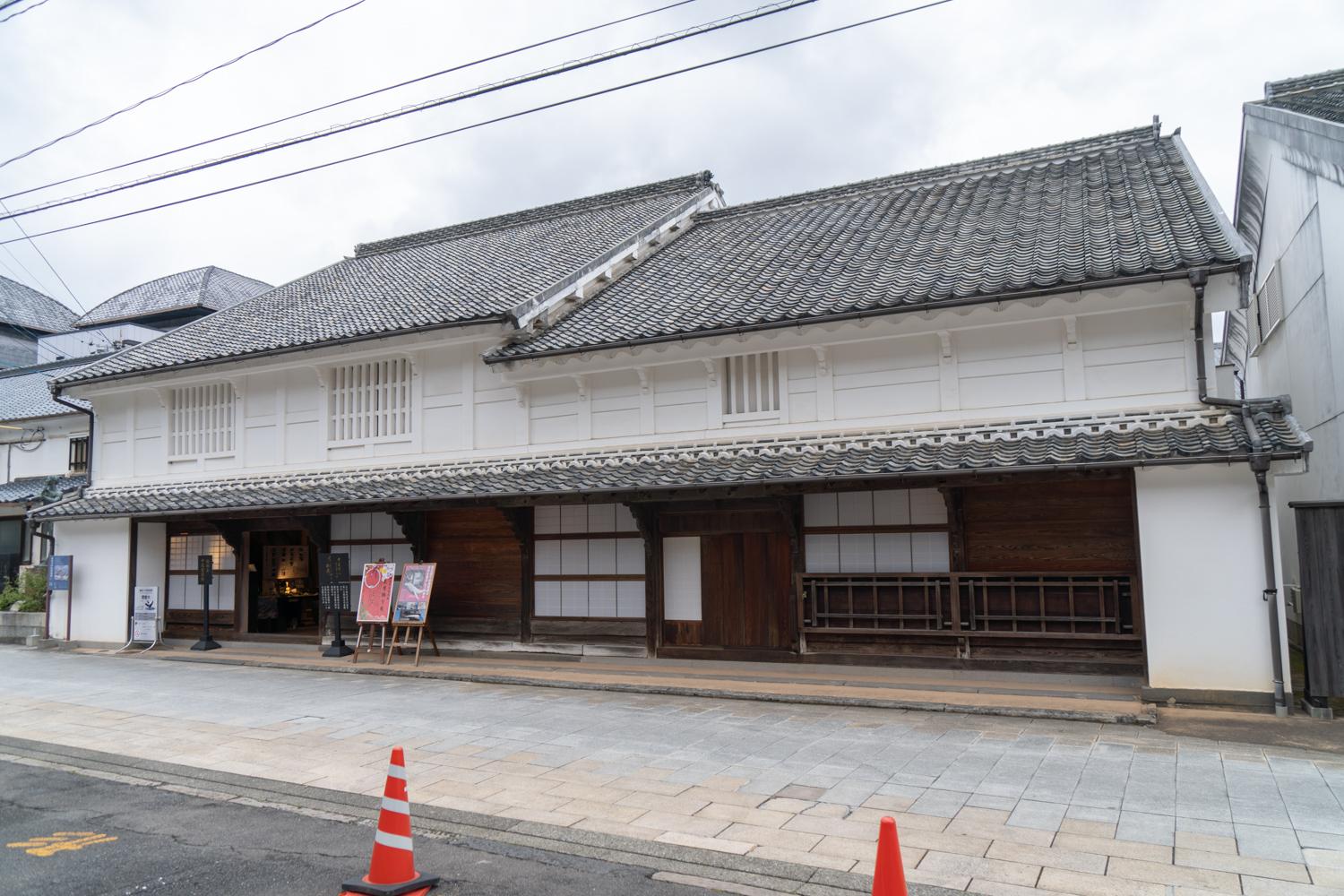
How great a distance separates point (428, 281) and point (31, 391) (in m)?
15.5

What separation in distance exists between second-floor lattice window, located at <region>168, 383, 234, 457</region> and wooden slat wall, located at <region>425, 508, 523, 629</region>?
5557 mm

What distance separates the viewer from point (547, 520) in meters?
14.6

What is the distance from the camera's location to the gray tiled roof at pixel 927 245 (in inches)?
444

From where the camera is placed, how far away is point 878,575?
11961 millimetres

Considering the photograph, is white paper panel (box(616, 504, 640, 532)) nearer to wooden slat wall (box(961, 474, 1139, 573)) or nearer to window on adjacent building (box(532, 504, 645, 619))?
window on adjacent building (box(532, 504, 645, 619))

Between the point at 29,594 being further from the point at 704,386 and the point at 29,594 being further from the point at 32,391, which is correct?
the point at 704,386

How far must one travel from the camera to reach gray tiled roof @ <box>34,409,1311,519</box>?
973 cm

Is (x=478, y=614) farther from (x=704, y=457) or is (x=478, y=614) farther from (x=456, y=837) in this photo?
(x=456, y=837)

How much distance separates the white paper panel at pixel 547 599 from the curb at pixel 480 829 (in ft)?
21.9

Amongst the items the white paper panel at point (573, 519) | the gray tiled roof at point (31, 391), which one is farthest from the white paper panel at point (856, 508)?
the gray tiled roof at point (31, 391)

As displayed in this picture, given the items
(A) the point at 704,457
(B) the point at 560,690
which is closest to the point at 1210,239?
(A) the point at 704,457

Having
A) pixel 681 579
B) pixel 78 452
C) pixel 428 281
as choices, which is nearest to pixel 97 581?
pixel 78 452

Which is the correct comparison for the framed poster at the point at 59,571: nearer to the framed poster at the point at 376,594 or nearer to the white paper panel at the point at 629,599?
the framed poster at the point at 376,594

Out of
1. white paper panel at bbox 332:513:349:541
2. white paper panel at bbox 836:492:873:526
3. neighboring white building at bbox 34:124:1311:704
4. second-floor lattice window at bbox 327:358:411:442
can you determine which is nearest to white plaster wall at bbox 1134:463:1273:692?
neighboring white building at bbox 34:124:1311:704
